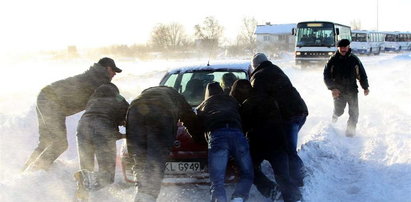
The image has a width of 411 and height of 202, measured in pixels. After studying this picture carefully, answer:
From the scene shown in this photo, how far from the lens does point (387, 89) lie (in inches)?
588

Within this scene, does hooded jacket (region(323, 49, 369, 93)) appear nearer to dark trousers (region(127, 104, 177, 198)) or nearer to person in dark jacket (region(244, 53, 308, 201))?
person in dark jacket (region(244, 53, 308, 201))

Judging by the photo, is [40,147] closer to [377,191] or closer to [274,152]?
[274,152]

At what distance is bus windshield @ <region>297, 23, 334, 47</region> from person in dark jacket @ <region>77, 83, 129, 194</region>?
78.5 ft

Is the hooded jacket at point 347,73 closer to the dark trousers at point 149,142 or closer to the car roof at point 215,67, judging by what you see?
the car roof at point 215,67

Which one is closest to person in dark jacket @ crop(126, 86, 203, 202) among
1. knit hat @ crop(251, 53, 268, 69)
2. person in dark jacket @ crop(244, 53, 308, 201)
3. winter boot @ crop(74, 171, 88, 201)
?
winter boot @ crop(74, 171, 88, 201)

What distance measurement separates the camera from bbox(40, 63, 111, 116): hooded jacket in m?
5.68

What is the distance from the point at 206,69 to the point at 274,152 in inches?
106

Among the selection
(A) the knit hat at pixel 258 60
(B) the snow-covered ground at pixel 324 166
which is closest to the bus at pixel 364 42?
(B) the snow-covered ground at pixel 324 166

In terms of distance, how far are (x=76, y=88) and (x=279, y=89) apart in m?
2.88

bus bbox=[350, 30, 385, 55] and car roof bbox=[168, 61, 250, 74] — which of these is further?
bus bbox=[350, 30, 385, 55]

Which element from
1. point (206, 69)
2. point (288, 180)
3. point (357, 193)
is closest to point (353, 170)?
point (357, 193)

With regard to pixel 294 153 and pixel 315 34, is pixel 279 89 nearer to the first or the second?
pixel 294 153

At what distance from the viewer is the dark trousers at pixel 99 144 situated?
464cm

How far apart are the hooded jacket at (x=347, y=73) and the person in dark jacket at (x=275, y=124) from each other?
2769 mm
